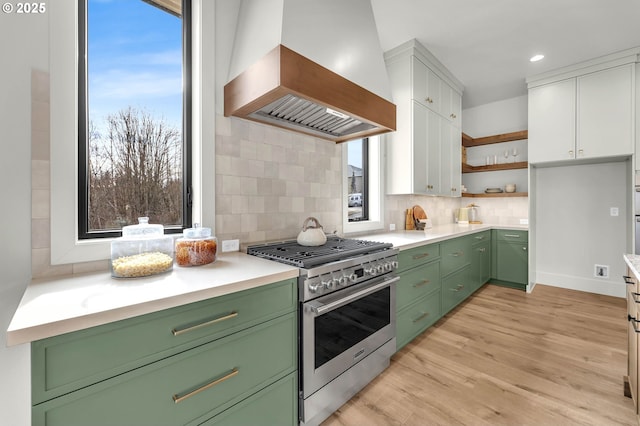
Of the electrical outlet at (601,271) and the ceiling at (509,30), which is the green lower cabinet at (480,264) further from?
the ceiling at (509,30)

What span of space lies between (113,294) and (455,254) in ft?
9.25

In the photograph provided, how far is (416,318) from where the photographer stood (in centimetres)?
219

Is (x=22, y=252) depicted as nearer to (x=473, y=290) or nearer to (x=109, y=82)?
(x=109, y=82)

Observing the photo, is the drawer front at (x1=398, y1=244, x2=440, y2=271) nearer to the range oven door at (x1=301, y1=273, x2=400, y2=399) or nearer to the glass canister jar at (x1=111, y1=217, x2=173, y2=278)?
the range oven door at (x1=301, y1=273, x2=400, y2=399)

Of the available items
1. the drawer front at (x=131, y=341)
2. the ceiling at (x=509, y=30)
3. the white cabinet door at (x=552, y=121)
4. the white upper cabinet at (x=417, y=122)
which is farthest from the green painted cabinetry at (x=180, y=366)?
the white cabinet door at (x=552, y=121)

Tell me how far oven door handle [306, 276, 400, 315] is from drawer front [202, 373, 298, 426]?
339 millimetres

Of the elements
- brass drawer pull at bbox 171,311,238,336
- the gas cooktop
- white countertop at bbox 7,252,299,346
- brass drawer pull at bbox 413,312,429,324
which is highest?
the gas cooktop

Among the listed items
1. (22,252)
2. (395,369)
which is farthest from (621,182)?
(22,252)

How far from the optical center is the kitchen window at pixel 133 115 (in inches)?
52.8

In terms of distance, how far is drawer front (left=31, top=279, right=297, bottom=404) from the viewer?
0.71m

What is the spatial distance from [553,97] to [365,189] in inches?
105

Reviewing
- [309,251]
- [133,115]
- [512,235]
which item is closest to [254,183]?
[309,251]

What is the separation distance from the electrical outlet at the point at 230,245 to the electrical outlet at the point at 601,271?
→ 14.6 ft

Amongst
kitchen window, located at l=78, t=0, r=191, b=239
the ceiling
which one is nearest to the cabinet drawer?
the ceiling
